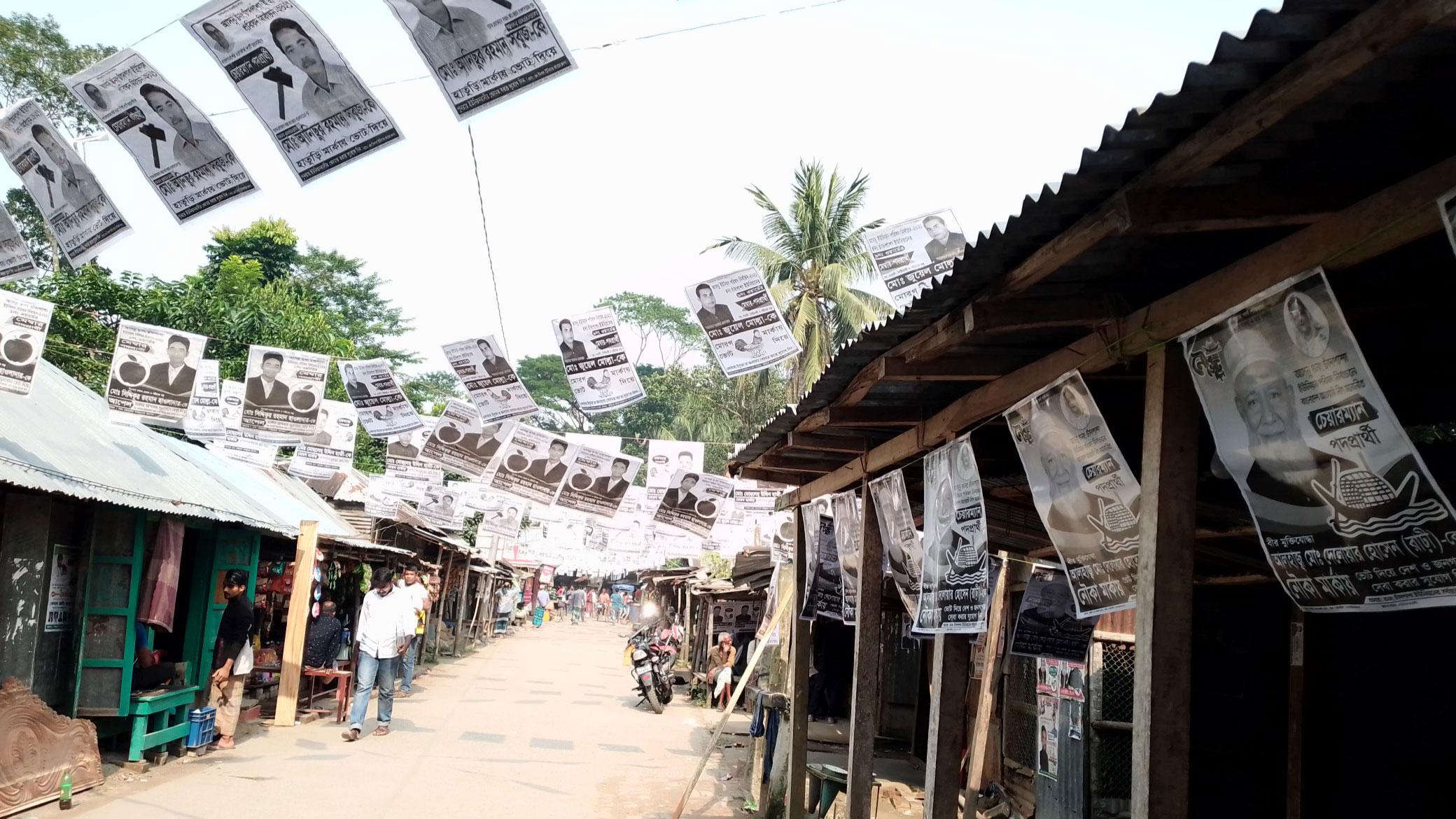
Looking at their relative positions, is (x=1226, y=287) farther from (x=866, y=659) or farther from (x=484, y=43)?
(x=866, y=659)

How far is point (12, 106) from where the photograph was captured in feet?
26.1

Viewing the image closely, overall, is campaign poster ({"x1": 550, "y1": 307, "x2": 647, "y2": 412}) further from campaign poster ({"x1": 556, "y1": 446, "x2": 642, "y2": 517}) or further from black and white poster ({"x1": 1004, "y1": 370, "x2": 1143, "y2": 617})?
black and white poster ({"x1": 1004, "y1": 370, "x2": 1143, "y2": 617})

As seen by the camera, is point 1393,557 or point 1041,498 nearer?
point 1393,557

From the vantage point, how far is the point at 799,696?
29.9ft

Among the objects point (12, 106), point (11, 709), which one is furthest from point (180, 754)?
point (12, 106)

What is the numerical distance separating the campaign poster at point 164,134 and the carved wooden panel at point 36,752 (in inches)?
155

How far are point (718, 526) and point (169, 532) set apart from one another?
41.1 ft

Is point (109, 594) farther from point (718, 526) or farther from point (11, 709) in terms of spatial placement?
point (718, 526)

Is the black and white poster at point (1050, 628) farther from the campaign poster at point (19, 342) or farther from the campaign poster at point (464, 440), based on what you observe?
the campaign poster at point (464, 440)

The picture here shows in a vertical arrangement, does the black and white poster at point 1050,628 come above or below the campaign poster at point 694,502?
below

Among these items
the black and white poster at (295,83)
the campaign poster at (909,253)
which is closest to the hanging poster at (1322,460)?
the black and white poster at (295,83)

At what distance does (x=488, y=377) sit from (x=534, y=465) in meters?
2.50

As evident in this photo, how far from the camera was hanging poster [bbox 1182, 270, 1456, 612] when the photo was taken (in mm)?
2725

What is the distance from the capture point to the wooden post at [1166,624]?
3.54 m
